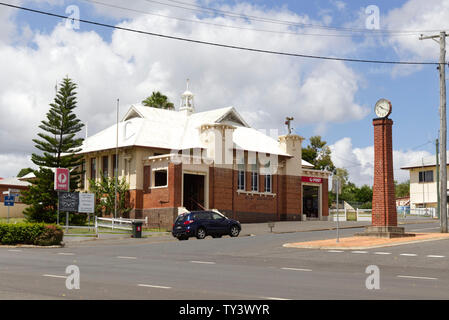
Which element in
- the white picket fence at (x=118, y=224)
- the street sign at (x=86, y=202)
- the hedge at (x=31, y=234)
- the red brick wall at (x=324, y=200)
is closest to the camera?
the hedge at (x=31, y=234)

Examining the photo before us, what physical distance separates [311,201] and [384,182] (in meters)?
29.0

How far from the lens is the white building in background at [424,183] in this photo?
7006 cm

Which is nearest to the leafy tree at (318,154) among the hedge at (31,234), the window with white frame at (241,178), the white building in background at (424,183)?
the white building in background at (424,183)

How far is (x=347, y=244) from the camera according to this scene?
24.0 m

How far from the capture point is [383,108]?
27.7 m

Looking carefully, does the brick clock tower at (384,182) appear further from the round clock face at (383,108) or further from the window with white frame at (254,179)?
the window with white frame at (254,179)

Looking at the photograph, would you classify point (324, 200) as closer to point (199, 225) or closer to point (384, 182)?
point (199, 225)

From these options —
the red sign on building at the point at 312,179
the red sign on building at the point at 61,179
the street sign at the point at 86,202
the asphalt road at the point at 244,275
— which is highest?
the red sign on building at the point at 312,179

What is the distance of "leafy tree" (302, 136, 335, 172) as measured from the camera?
80188 millimetres

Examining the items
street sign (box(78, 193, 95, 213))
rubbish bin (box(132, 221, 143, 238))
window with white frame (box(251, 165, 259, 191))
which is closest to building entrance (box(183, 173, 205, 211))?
window with white frame (box(251, 165, 259, 191))

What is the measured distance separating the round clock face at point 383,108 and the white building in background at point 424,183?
4518cm

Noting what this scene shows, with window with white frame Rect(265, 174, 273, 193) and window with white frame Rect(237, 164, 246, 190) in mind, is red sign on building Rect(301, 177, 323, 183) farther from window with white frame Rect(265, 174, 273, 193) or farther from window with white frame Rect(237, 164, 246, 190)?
window with white frame Rect(237, 164, 246, 190)

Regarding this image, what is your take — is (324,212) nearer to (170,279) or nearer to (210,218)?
(210,218)

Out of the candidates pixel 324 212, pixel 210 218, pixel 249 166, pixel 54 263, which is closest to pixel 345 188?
pixel 324 212
